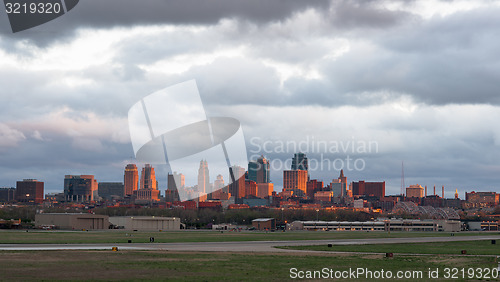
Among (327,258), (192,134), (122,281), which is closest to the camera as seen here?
(122,281)

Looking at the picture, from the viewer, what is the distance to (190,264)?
63562 mm

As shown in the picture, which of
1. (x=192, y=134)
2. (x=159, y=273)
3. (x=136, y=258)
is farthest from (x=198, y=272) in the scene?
(x=192, y=134)

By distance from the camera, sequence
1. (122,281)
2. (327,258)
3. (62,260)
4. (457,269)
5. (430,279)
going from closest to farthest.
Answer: (122,281) → (430,279) → (457,269) → (62,260) → (327,258)

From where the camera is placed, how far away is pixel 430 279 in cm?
5309

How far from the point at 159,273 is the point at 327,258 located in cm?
2533

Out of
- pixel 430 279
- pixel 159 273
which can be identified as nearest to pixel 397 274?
pixel 430 279

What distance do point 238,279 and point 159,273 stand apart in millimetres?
7914

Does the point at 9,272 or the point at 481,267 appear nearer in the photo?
the point at 9,272

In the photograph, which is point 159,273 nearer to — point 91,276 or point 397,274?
point 91,276

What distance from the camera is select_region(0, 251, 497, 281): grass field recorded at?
52.5 meters

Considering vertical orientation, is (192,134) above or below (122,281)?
above

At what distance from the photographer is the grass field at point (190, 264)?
172 feet

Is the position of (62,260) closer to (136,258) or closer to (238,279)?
(136,258)

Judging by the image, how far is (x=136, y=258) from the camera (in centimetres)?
6969
